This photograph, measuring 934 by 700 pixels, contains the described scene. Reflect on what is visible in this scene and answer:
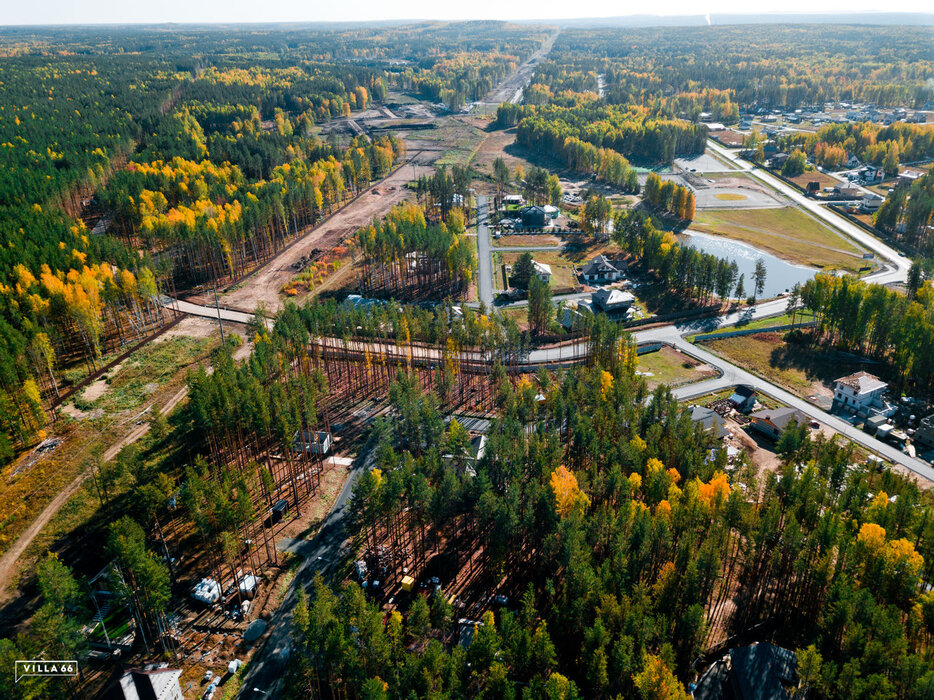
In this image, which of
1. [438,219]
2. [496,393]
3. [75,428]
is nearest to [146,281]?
[75,428]

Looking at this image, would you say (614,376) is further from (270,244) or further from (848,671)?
(270,244)

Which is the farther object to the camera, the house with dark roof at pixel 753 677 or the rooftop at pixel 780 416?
the rooftop at pixel 780 416

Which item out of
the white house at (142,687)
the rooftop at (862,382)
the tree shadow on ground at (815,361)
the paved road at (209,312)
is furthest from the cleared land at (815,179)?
the white house at (142,687)

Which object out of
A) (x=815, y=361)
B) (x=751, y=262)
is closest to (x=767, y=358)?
(x=815, y=361)

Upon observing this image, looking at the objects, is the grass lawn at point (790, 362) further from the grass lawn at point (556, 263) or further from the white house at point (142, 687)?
the white house at point (142, 687)

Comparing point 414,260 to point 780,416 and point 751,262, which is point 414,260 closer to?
point 751,262

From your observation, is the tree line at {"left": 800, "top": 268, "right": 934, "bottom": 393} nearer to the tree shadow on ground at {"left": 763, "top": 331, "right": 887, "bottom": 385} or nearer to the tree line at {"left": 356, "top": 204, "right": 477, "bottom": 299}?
the tree shadow on ground at {"left": 763, "top": 331, "right": 887, "bottom": 385}
